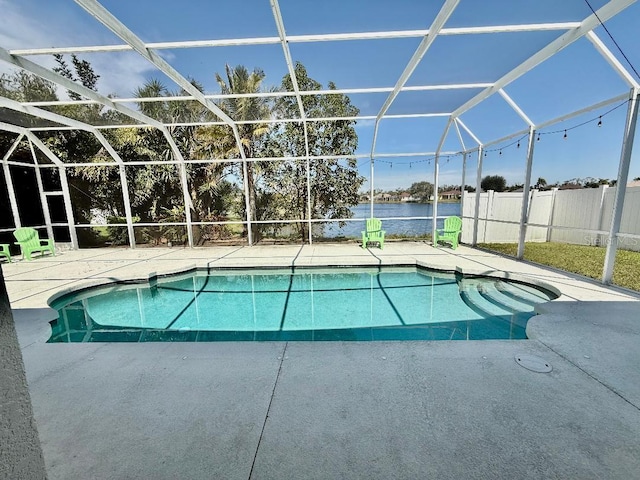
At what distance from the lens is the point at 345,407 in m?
1.87

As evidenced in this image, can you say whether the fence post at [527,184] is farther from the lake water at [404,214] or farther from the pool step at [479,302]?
the lake water at [404,214]

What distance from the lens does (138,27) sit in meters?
3.63

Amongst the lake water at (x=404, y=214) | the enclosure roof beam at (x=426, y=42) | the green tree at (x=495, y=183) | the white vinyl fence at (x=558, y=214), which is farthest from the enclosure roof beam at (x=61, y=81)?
the green tree at (x=495, y=183)

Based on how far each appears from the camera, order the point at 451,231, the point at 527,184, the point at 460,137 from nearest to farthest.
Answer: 1. the point at 527,184
2. the point at 460,137
3. the point at 451,231

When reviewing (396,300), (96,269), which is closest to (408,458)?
(396,300)

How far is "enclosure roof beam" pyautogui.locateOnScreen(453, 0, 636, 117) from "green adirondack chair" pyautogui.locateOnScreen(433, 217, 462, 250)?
339cm

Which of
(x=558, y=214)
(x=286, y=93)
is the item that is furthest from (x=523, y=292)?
(x=558, y=214)

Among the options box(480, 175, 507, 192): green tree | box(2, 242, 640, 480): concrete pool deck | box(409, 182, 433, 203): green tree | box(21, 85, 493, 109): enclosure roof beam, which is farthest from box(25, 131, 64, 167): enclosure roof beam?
box(480, 175, 507, 192): green tree

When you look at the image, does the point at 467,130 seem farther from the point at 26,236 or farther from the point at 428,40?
the point at 26,236

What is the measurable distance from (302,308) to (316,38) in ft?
12.4

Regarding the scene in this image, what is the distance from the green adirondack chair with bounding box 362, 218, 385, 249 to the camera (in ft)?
27.2

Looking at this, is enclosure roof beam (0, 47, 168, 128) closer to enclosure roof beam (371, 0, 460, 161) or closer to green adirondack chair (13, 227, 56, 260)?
green adirondack chair (13, 227, 56, 260)

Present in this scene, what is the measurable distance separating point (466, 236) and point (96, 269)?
31.0ft

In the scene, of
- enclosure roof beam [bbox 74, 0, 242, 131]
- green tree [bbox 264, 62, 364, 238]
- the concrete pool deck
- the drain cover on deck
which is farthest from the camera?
green tree [bbox 264, 62, 364, 238]
